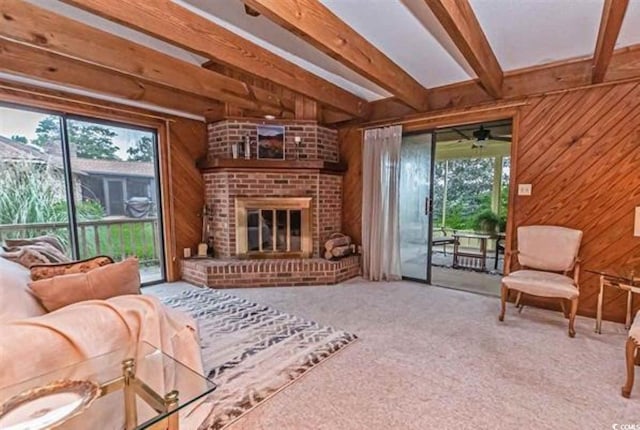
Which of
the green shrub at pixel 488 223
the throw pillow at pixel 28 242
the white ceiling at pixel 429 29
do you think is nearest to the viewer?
the white ceiling at pixel 429 29

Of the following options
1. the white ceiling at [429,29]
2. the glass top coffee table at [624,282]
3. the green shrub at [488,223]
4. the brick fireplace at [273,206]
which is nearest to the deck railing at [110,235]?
the brick fireplace at [273,206]

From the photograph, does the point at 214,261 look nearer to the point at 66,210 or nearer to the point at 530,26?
the point at 66,210

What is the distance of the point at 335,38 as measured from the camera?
7.43 ft

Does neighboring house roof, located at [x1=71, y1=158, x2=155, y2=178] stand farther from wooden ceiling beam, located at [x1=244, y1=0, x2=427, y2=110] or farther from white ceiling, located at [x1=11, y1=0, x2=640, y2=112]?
wooden ceiling beam, located at [x1=244, y1=0, x2=427, y2=110]

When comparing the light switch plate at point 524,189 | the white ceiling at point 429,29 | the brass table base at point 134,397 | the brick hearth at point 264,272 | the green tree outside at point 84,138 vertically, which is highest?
the white ceiling at point 429,29

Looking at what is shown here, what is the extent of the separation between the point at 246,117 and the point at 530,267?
147 inches

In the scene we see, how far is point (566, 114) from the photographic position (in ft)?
9.86

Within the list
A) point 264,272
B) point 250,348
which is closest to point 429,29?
point 250,348

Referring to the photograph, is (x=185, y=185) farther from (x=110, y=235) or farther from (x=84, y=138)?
(x=84, y=138)

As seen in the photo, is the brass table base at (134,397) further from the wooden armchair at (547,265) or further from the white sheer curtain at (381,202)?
the white sheer curtain at (381,202)

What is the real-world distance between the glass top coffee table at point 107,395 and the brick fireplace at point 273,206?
2550mm

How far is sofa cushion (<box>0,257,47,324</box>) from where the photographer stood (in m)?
1.39

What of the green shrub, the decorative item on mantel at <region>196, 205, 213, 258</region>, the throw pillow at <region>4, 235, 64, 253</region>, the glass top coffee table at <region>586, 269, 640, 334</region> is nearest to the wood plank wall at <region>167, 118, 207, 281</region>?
the decorative item on mantel at <region>196, 205, 213, 258</region>

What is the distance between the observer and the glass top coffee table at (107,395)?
3.62 feet
